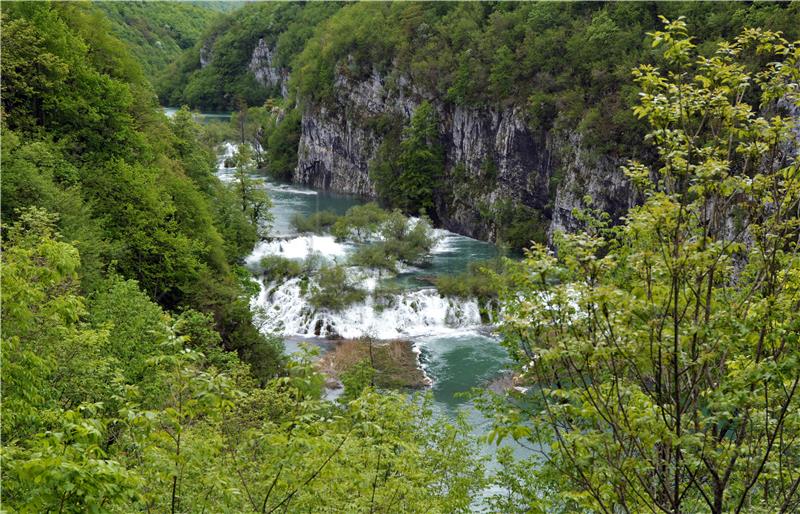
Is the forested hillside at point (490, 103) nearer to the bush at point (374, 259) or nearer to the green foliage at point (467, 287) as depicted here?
the green foliage at point (467, 287)

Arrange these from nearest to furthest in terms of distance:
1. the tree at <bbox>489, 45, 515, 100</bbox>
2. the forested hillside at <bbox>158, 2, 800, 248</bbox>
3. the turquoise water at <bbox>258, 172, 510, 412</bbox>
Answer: the turquoise water at <bbox>258, 172, 510, 412</bbox>
the forested hillside at <bbox>158, 2, 800, 248</bbox>
the tree at <bbox>489, 45, 515, 100</bbox>

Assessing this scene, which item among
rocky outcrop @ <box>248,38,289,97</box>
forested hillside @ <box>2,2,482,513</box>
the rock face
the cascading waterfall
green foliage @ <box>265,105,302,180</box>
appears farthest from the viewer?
rocky outcrop @ <box>248,38,289,97</box>

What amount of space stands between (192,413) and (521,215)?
169ft

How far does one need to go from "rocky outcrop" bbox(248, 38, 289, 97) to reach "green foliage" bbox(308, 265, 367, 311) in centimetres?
9622

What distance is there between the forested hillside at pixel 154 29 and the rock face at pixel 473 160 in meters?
85.2

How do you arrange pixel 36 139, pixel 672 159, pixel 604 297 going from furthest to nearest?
pixel 36 139
pixel 672 159
pixel 604 297

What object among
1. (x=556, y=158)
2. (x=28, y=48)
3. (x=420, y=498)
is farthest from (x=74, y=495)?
(x=556, y=158)

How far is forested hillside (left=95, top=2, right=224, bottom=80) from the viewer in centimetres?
15925

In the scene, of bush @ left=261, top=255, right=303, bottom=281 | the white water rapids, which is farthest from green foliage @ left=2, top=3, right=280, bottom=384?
bush @ left=261, top=255, right=303, bottom=281

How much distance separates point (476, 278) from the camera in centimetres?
4059

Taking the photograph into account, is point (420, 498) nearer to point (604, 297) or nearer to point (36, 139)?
point (604, 297)

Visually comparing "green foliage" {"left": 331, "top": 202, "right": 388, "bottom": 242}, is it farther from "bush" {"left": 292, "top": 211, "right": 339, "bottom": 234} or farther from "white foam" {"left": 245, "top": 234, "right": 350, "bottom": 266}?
"bush" {"left": 292, "top": 211, "right": 339, "bottom": 234}

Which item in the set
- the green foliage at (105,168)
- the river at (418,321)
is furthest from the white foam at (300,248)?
the green foliage at (105,168)

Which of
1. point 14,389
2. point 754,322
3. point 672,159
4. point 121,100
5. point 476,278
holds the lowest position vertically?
point 476,278
